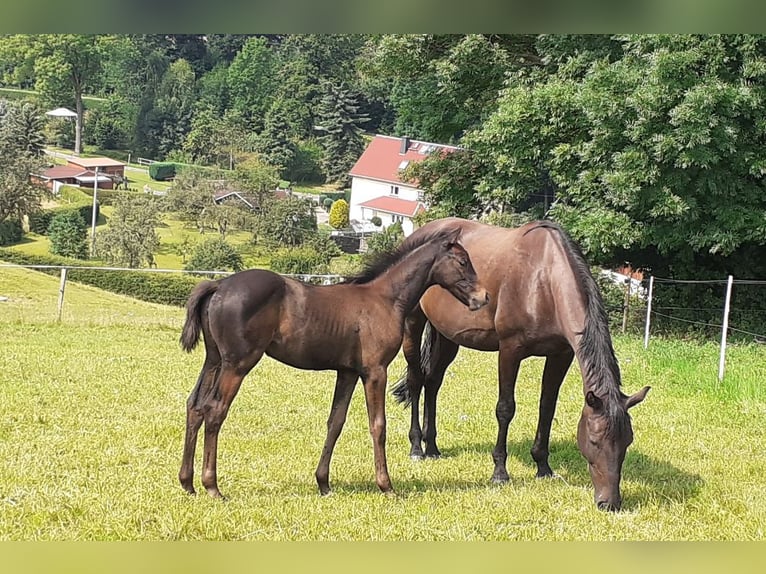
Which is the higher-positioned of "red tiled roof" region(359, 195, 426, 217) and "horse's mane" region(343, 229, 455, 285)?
"red tiled roof" region(359, 195, 426, 217)

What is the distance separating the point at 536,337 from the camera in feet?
20.7

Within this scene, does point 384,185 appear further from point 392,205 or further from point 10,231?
point 10,231

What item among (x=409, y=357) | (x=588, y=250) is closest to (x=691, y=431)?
(x=409, y=357)

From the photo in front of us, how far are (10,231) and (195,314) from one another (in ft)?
114

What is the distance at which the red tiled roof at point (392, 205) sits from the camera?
43.0 metres

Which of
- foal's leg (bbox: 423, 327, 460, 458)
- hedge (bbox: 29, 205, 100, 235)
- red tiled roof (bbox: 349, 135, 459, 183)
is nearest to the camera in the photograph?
foal's leg (bbox: 423, 327, 460, 458)

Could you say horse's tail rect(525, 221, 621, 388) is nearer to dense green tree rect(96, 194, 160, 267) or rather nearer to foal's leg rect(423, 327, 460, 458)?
foal's leg rect(423, 327, 460, 458)

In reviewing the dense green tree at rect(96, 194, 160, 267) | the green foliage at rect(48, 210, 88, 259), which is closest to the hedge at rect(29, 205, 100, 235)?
the green foliage at rect(48, 210, 88, 259)

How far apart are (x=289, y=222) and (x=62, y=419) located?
31872 millimetres

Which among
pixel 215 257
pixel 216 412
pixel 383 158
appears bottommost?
pixel 215 257

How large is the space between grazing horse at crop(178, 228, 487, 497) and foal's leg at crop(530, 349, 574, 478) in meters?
1.34

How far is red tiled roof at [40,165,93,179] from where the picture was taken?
39812mm

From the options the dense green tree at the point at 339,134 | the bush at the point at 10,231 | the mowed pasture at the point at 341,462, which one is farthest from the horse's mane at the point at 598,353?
the dense green tree at the point at 339,134

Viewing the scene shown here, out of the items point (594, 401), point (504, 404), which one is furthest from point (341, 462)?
point (594, 401)
